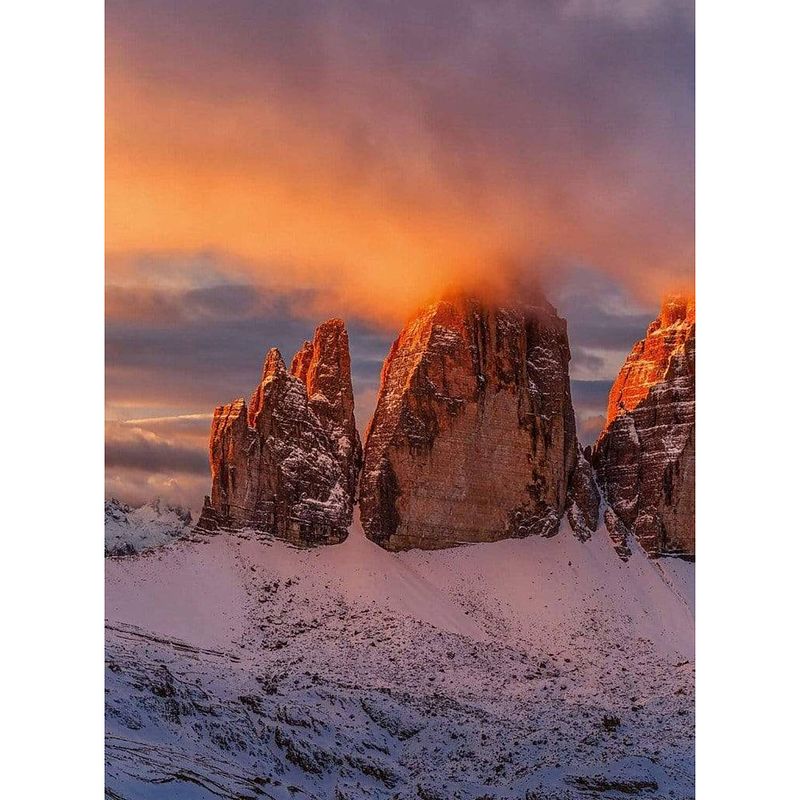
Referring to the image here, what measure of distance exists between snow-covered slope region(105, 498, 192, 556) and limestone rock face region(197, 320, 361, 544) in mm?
545

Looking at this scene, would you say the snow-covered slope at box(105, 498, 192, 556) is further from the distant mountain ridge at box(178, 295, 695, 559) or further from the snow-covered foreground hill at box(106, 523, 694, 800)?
the distant mountain ridge at box(178, 295, 695, 559)

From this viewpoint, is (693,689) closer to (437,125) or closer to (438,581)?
(438,581)

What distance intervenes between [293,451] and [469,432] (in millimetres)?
2447

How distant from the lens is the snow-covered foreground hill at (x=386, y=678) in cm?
1445

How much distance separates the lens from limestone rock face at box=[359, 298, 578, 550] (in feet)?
54.4

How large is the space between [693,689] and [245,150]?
837 centimetres

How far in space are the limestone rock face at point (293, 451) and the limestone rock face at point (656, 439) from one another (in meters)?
3.48

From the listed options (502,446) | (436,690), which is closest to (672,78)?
(502,446)

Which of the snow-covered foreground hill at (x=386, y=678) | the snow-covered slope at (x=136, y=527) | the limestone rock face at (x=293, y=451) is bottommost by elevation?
the snow-covered foreground hill at (x=386, y=678)

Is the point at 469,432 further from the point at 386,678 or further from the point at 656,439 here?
the point at 386,678

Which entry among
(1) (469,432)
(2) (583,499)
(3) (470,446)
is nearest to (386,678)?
(3) (470,446)
